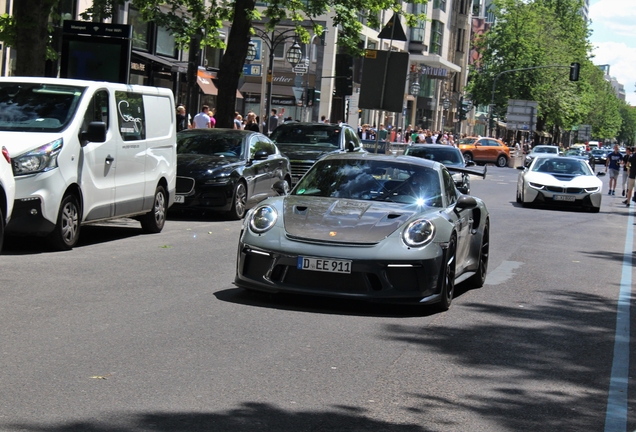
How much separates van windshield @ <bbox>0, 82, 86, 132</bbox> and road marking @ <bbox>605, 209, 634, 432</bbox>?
20.8 feet

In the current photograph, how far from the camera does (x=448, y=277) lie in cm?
901

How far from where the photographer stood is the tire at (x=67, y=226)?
11750 mm

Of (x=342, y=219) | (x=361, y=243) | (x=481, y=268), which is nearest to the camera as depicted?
(x=361, y=243)

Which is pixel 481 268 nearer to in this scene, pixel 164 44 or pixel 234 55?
pixel 234 55

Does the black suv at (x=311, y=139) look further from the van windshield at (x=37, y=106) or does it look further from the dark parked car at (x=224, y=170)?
the van windshield at (x=37, y=106)

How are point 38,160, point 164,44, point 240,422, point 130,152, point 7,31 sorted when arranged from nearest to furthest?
point 240,422
point 38,160
point 130,152
point 7,31
point 164,44

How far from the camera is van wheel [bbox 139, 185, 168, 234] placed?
1460 cm

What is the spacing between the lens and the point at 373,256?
8.45 m

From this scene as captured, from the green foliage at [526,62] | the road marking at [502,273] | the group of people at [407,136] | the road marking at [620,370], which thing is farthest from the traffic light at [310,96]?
the green foliage at [526,62]

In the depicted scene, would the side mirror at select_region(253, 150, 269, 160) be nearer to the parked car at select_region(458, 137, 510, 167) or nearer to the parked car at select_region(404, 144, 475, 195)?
the parked car at select_region(404, 144, 475, 195)

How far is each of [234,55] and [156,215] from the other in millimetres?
11194

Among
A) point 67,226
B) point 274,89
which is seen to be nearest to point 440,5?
point 274,89

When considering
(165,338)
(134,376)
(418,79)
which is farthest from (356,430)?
(418,79)

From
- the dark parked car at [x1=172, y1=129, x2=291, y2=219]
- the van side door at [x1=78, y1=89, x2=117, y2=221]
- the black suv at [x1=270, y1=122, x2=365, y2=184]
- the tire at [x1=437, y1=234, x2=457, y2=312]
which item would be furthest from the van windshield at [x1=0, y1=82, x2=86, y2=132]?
the black suv at [x1=270, y1=122, x2=365, y2=184]
